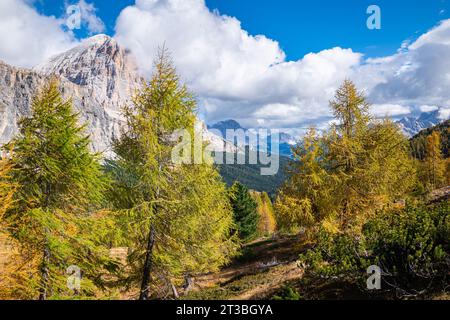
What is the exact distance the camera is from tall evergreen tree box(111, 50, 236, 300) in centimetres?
1061

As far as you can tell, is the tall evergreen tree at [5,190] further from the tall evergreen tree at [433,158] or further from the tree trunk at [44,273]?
the tall evergreen tree at [433,158]

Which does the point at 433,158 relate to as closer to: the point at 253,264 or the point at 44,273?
the point at 253,264

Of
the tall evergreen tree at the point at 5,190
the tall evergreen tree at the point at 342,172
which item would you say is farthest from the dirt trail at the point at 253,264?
the tall evergreen tree at the point at 5,190

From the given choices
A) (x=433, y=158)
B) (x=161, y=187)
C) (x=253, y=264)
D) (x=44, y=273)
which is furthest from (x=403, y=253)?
(x=433, y=158)

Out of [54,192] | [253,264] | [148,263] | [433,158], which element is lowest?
[253,264]

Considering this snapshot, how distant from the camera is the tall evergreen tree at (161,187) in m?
10.6

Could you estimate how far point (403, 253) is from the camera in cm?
891

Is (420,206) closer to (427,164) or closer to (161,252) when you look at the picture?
(161,252)

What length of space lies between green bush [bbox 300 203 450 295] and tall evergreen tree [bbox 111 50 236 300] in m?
4.31

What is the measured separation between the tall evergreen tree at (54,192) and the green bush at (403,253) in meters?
7.79

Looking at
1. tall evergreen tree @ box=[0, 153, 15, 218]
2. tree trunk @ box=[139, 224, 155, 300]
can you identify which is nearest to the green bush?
tree trunk @ box=[139, 224, 155, 300]

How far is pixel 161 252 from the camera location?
1118cm

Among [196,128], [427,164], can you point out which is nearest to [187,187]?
[196,128]

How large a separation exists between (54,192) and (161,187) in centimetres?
350
